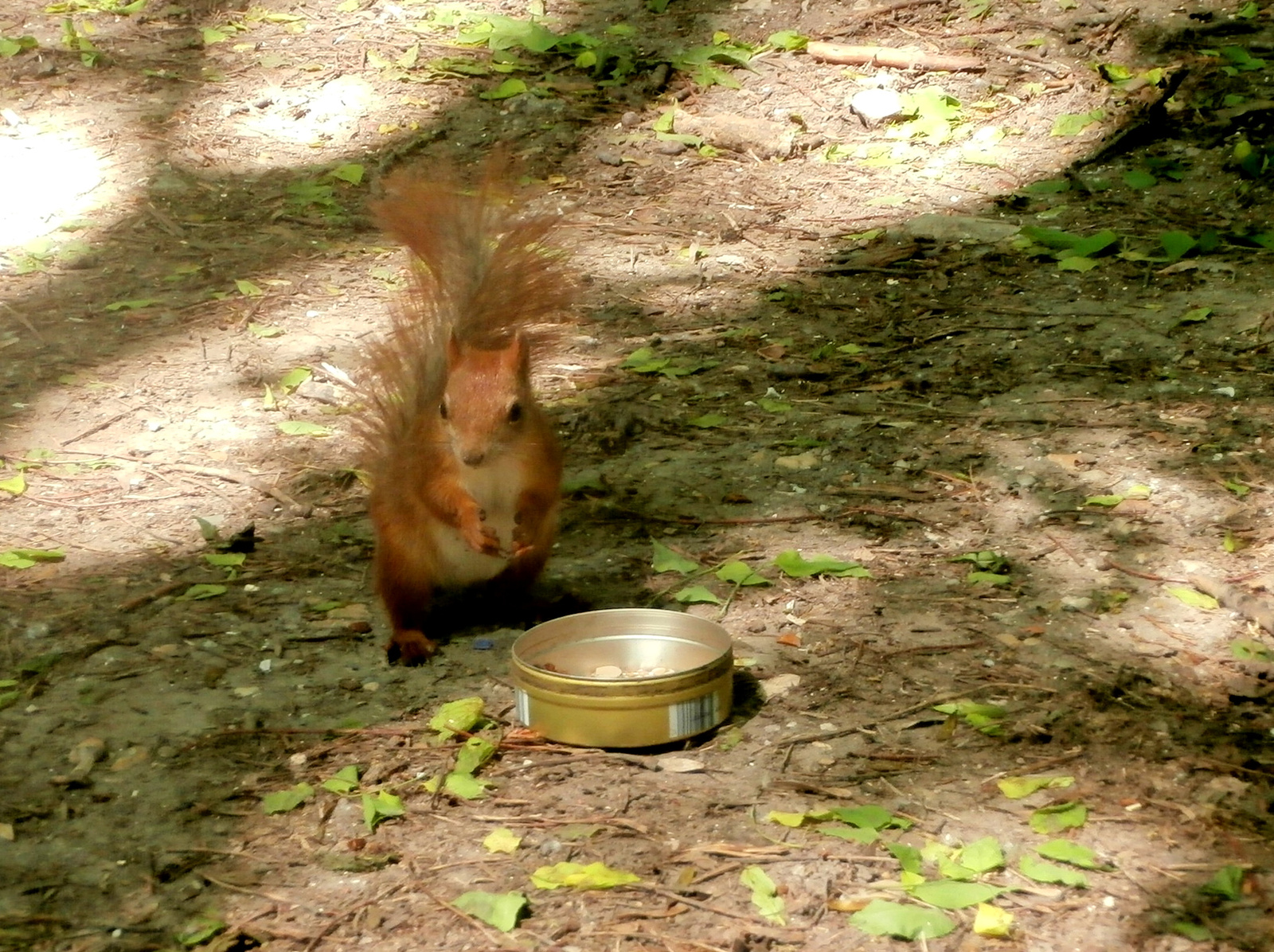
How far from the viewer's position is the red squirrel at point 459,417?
9.15 feet

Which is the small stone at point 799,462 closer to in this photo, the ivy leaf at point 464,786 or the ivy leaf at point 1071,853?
the ivy leaf at point 464,786

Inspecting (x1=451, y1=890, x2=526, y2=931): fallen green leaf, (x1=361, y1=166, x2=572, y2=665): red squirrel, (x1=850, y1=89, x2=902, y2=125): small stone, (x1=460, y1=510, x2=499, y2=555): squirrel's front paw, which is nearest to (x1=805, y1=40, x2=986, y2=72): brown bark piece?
(x1=850, y1=89, x2=902, y2=125): small stone

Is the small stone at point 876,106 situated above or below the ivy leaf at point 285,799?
above

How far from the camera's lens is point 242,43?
6445mm

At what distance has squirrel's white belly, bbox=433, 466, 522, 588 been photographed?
2.85 meters

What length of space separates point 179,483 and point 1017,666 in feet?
6.91

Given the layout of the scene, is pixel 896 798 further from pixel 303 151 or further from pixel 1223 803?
pixel 303 151

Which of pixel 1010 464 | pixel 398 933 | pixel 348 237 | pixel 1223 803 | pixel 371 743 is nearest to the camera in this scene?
pixel 398 933

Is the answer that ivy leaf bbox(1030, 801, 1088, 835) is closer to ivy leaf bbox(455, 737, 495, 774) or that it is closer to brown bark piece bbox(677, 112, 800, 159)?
ivy leaf bbox(455, 737, 495, 774)

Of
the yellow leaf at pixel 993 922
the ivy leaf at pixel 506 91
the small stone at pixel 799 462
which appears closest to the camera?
the yellow leaf at pixel 993 922

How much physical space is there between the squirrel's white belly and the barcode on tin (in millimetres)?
580

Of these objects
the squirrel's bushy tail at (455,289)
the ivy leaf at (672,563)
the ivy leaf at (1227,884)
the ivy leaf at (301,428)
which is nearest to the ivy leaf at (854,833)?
the ivy leaf at (1227,884)

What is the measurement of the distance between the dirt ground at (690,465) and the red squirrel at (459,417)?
0.59ft

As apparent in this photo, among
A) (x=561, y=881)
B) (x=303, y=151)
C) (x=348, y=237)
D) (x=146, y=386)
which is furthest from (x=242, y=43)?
(x=561, y=881)
